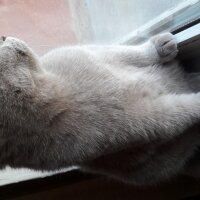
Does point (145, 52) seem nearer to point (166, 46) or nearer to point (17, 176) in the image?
point (166, 46)

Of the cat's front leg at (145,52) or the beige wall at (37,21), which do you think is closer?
the cat's front leg at (145,52)

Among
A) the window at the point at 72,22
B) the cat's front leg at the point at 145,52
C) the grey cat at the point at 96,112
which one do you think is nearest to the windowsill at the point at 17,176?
the window at the point at 72,22

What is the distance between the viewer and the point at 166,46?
1.10 meters

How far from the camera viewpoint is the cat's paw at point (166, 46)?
1.10m

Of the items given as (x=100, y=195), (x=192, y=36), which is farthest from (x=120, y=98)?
(x=100, y=195)

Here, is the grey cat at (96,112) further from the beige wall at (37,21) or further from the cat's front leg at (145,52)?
the beige wall at (37,21)

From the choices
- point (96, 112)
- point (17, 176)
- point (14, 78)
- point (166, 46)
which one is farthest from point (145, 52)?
point (17, 176)

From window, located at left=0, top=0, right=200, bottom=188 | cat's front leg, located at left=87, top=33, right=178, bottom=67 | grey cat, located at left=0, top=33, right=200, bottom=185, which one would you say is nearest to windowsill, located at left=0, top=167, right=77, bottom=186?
window, located at left=0, top=0, right=200, bottom=188

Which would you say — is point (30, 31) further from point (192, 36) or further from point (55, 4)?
point (192, 36)

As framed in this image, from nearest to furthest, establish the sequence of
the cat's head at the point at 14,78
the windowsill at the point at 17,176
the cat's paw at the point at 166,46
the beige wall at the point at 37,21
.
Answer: the cat's head at the point at 14,78 < the cat's paw at the point at 166,46 < the windowsill at the point at 17,176 < the beige wall at the point at 37,21

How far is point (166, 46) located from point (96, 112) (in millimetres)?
235

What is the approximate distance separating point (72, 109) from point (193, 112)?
0.25m

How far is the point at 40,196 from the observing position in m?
1.34

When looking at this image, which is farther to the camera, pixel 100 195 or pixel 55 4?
pixel 55 4
